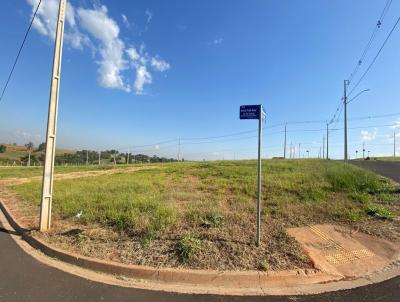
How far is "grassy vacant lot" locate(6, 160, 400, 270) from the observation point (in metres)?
5.23

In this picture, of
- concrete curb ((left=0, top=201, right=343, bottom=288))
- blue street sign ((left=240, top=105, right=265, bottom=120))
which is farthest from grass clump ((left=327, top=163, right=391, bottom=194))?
concrete curb ((left=0, top=201, right=343, bottom=288))

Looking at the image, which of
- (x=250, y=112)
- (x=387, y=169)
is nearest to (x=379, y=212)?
(x=250, y=112)

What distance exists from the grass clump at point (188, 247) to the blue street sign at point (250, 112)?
2252mm

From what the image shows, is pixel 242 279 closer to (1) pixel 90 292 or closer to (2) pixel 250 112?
(1) pixel 90 292

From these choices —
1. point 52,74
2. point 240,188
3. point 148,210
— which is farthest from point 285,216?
point 52,74

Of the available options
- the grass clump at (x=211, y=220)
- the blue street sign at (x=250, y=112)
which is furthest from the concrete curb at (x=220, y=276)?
the blue street sign at (x=250, y=112)

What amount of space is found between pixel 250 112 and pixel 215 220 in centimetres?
248

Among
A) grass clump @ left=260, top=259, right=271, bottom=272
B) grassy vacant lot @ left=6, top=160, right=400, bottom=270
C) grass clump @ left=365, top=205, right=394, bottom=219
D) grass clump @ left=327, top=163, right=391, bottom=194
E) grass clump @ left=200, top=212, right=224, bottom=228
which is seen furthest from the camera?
grass clump @ left=327, top=163, right=391, bottom=194

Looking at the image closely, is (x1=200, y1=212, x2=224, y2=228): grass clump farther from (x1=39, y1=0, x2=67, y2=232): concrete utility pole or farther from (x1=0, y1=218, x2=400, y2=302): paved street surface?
(x1=39, y1=0, x2=67, y2=232): concrete utility pole

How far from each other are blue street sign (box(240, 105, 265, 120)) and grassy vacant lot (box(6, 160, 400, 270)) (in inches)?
85.5

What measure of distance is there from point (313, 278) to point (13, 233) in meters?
6.34

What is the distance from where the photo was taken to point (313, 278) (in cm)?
472

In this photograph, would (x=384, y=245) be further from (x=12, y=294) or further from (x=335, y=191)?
(x=12, y=294)

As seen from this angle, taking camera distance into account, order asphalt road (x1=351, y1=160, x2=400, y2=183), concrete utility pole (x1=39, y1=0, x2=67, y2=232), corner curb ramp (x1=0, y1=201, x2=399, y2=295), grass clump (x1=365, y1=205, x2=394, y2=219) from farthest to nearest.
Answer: asphalt road (x1=351, y1=160, x2=400, y2=183), grass clump (x1=365, y1=205, x2=394, y2=219), concrete utility pole (x1=39, y1=0, x2=67, y2=232), corner curb ramp (x1=0, y1=201, x2=399, y2=295)
